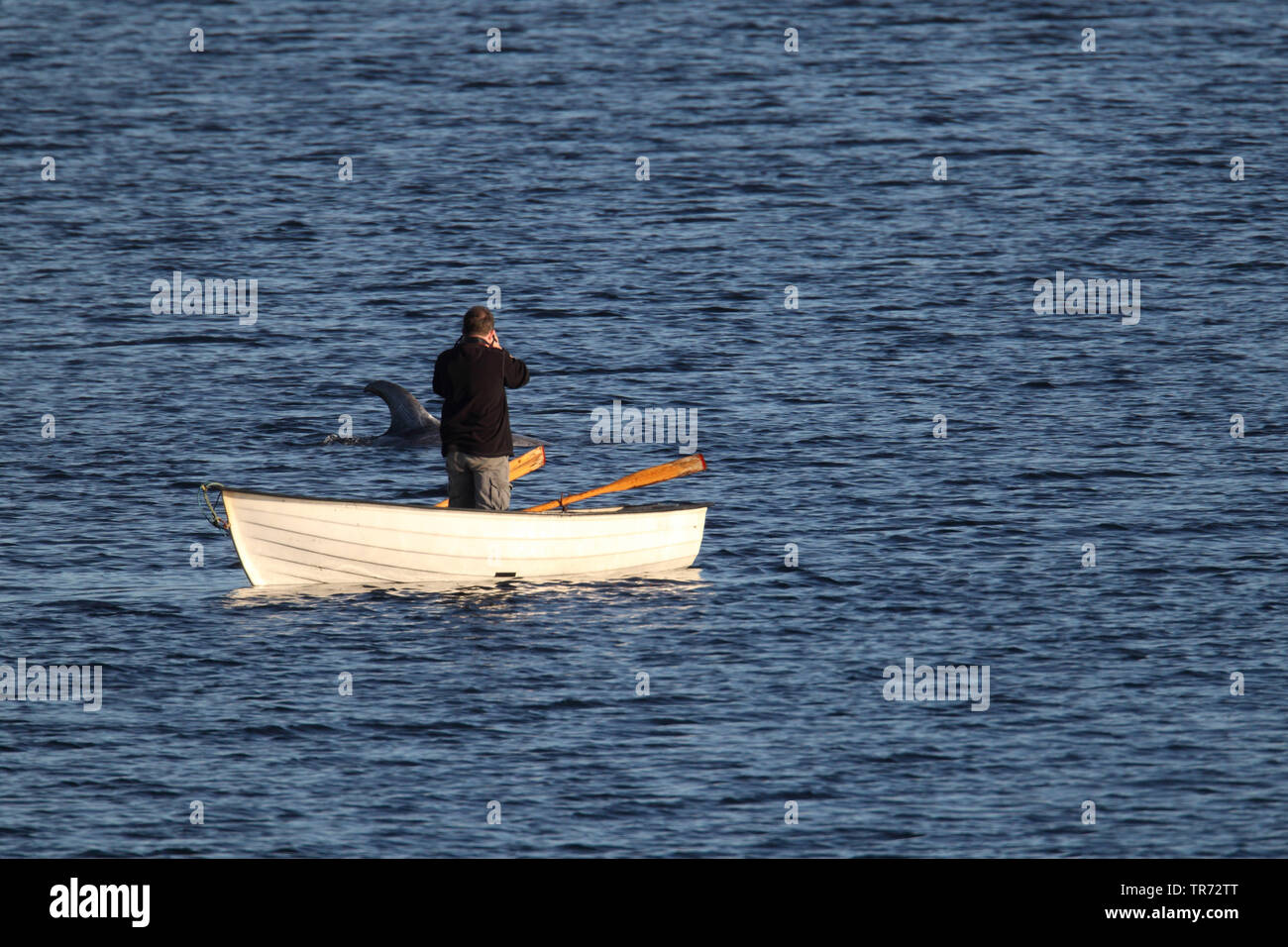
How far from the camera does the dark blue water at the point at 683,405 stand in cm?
1666

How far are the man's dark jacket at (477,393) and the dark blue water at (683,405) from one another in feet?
5.34

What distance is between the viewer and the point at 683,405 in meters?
30.8

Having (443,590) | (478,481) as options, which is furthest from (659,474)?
(443,590)

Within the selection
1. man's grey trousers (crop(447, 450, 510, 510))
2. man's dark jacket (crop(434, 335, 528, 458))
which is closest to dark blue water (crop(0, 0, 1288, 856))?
man's grey trousers (crop(447, 450, 510, 510))

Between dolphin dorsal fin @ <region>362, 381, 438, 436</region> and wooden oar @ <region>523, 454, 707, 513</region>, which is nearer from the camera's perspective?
wooden oar @ <region>523, 454, 707, 513</region>

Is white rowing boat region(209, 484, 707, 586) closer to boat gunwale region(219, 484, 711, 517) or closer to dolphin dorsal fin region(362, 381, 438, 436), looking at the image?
boat gunwale region(219, 484, 711, 517)

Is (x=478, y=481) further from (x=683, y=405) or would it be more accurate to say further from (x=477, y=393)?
(x=683, y=405)

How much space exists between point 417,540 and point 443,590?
0.72 meters

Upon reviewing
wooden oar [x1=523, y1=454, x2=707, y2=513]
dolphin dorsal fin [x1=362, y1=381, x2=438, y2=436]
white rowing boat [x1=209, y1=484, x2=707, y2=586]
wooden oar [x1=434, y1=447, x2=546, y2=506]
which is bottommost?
white rowing boat [x1=209, y1=484, x2=707, y2=586]

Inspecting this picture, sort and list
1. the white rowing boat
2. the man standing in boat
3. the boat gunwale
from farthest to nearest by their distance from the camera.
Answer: the man standing in boat
the white rowing boat
the boat gunwale

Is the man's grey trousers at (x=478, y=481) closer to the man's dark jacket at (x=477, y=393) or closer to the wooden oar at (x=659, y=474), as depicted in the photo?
the man's dark jacket at (x=477, y=393)

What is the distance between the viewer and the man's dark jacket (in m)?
20.6

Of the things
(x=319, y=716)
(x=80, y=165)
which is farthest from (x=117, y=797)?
(x=80, y=165)

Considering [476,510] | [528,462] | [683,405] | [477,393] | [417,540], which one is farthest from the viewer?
[683,405]
